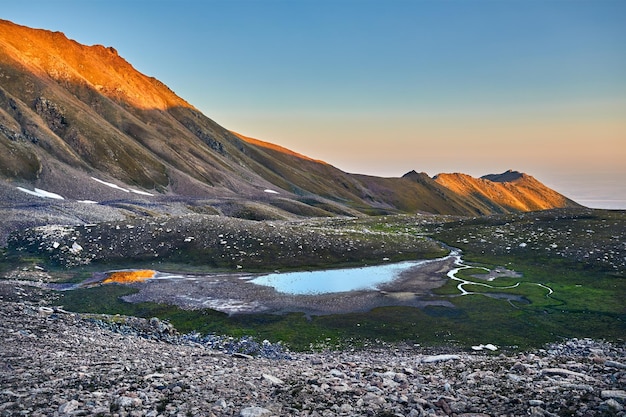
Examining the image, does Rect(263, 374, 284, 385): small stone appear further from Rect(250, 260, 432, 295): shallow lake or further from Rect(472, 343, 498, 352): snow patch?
Rect(250, 260, 432, 295): shallow lake

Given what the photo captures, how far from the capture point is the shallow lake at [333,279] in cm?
4859

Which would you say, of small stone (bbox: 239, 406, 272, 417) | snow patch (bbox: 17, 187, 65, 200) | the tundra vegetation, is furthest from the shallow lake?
snow patch (bbox: 17, 187, 65, 200)

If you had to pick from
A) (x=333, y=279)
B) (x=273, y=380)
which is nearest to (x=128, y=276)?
(x=333, y=279)

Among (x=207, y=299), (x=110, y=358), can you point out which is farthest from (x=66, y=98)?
(x=110, y=358)

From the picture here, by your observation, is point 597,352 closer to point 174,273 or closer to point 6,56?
point 174,273

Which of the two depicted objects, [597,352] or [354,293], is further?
[354,293]

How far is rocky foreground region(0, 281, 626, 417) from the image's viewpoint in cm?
1381

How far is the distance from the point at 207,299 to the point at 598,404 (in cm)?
3660

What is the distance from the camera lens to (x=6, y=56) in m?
190

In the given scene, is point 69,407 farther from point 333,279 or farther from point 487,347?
point 333,279

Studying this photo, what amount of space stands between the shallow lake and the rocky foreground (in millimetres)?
23931

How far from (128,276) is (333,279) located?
2537cm

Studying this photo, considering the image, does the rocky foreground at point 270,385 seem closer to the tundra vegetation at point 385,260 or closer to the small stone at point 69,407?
the small stone at point 69,407

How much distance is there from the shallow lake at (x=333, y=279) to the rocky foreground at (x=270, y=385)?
23931 millimetres
